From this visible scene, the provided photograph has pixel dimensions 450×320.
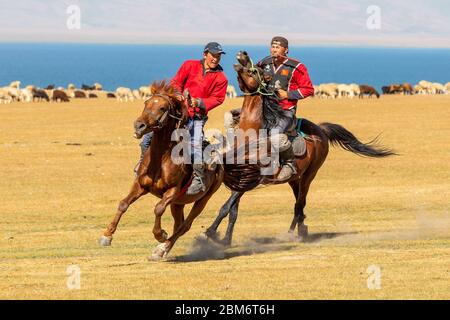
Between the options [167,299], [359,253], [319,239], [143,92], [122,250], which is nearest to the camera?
[167,299]

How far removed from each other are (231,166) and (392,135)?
22793 millimetres

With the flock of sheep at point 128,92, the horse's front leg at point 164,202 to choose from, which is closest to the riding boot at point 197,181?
the horse's front leg at point 164,202

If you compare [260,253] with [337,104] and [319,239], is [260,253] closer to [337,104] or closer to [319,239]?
[319,239]

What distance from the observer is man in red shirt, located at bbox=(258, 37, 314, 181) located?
46.3 ft

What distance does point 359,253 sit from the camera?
12805mm

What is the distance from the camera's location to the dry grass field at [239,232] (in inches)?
409

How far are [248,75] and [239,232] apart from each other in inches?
147

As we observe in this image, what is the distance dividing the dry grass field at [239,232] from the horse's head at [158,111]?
1568mm

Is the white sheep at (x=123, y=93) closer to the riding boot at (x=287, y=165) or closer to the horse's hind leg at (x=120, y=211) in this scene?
the riding boot at (x=287, y=165)

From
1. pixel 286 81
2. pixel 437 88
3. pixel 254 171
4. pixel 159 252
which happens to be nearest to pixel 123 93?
pixel 437 88

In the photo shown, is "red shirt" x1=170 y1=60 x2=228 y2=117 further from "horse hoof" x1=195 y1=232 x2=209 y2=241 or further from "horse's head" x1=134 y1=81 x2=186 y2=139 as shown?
"horse hoof" x1=195 y1=232 x2=209 y2=241

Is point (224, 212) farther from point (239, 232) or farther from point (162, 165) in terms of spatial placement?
point (162, 165)

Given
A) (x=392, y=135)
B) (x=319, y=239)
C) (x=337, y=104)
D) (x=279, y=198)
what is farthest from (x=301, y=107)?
(x=319, y=239)

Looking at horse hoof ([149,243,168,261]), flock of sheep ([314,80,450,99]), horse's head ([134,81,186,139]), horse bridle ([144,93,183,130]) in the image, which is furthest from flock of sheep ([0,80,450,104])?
horse bridle ([144,93,183,130])
